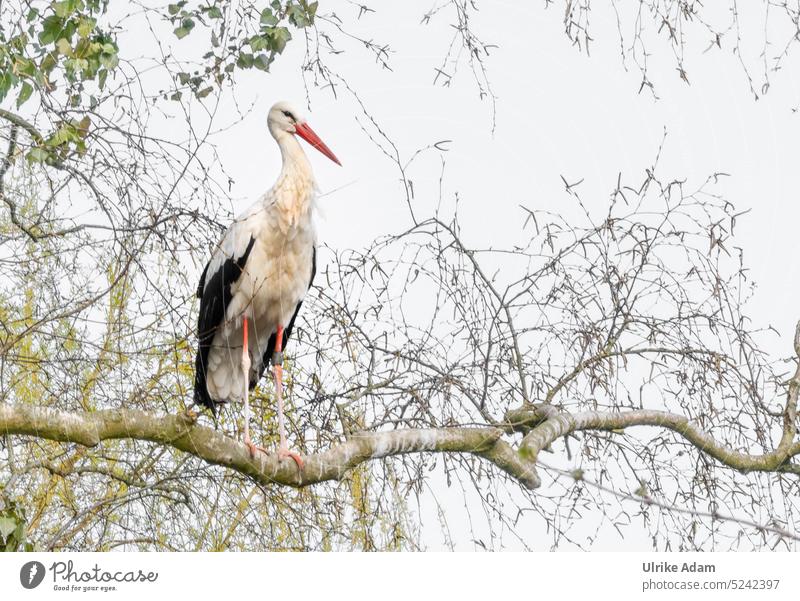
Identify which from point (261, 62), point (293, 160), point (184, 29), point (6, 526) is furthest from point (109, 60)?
point (293, 160)

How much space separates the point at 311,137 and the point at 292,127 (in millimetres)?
95

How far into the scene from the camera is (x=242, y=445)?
10.1ft

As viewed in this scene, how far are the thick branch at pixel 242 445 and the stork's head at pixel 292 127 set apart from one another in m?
2.14

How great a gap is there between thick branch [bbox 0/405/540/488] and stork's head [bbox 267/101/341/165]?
7.02ft

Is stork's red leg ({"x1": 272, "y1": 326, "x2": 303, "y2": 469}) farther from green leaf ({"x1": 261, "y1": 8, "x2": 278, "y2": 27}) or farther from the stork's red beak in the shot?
green leaf ({"x1": 261, "y1": 8, "x2": 278, "y2": 27})

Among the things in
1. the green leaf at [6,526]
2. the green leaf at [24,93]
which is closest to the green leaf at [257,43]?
the green leaf at [24,93]

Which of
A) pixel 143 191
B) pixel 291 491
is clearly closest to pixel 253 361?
pixel 291 491

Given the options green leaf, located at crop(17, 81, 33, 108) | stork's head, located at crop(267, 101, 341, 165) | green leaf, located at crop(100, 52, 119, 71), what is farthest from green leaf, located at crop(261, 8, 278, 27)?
stork's head, located at crop(267, 101, 341, 165)

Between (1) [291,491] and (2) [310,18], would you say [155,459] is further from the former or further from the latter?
(2) [310,18]

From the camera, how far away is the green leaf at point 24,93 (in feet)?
9.86

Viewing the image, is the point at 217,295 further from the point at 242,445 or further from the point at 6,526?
the point at 6,526

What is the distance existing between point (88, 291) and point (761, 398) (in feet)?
6.68

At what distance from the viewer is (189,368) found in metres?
4.33

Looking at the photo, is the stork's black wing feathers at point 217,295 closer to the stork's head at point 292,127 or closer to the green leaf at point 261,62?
the stork's head at point 292,127
